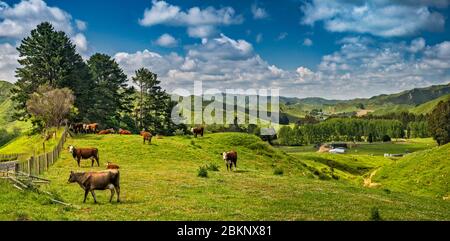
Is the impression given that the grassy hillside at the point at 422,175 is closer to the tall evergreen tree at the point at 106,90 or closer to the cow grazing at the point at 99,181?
the cow grazing at the point at 99,181

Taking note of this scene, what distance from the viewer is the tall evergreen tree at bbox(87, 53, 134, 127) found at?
9681 cm

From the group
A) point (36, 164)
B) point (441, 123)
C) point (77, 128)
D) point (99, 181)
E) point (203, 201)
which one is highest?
point (441, 123)

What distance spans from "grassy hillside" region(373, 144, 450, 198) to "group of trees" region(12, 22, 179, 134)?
57.1 metres

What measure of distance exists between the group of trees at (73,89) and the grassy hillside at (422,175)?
187 feet

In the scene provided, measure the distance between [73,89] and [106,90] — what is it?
13928mm

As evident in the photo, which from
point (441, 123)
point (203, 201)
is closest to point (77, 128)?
point (203, 201)

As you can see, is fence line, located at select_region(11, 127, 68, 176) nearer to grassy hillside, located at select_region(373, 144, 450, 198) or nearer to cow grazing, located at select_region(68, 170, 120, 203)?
cow grazing, located at select_region(68, 170, 120, 203)

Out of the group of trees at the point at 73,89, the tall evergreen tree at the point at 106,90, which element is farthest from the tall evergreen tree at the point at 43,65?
the tall evergreen tree at the point at 106,90

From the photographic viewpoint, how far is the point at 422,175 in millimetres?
60625

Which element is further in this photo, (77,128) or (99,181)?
(77,128)

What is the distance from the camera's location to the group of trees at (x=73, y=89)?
73812 millimetres

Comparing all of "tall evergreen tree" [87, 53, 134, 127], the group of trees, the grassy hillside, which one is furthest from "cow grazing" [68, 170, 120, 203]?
"tall evergreen tree" [87, 53, 134, 127]

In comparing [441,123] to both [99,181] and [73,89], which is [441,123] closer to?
[73,89]
